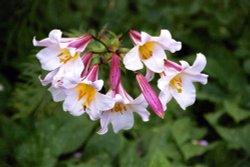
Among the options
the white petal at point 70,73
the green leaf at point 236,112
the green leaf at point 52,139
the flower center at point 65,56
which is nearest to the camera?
the white petal at point 70,73

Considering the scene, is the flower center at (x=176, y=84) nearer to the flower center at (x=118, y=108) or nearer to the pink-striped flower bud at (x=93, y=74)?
the flower center at (x=118, y=108)

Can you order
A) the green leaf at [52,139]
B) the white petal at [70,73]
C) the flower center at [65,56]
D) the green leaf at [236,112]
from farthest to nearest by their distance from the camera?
the green leaf at [236,112], the green leaf at [52,139], the flower center at [65,56], the white petal at [70,73]

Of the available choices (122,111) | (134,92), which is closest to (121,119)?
(122,111)

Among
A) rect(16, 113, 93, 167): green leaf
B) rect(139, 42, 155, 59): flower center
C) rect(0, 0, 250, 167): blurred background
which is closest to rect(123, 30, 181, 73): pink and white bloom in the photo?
rect(139, 42, 155, 59): flower center

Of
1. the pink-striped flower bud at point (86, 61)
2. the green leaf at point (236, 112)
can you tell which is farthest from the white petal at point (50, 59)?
the green leaf at point (236, 112)

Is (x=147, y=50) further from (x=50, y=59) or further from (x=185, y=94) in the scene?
(x=50, y=59)

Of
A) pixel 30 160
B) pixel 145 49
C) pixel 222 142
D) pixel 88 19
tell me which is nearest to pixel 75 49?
pixel 145 49
